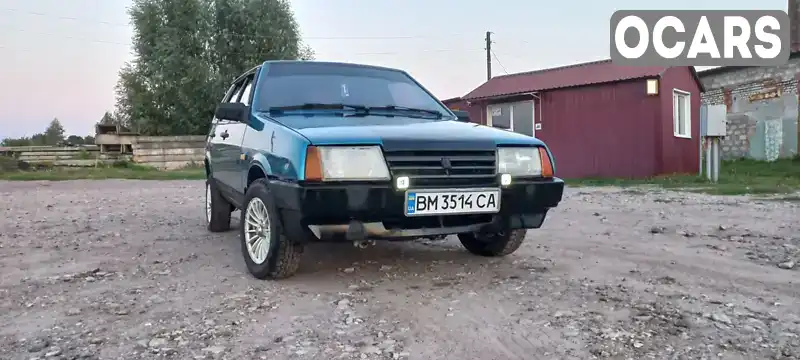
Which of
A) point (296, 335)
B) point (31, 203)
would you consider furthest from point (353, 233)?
point (31, 203)

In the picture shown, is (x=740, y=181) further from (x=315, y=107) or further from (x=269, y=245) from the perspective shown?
(x=269, y=245)

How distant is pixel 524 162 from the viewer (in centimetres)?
363

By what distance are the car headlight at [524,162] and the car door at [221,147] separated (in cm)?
235

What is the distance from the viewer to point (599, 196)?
9.34 meters

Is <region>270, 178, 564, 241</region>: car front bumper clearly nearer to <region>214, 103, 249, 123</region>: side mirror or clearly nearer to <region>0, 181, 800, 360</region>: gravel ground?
<region>0, 181, 800, 360</region>: gravel ground

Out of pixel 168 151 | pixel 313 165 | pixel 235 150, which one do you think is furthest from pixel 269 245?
pixel 168 151

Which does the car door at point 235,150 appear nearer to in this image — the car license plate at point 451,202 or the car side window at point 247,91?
the car side window at point 247,91

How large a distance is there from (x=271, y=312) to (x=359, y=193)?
0.75 metres

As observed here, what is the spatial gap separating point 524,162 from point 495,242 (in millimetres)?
856

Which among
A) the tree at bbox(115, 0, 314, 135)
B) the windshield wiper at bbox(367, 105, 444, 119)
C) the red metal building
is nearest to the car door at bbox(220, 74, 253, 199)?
the windshield wiper at bbox(367, 105, 444, 119)

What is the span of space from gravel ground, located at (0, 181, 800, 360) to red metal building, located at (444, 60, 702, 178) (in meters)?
8.97

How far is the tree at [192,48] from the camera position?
24266 mm

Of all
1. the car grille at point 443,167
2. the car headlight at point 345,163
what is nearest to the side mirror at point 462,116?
the car grille at point 443,167

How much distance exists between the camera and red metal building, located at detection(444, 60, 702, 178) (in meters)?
13.9
